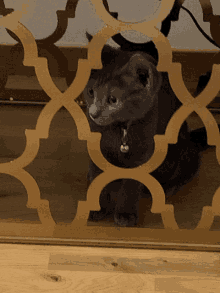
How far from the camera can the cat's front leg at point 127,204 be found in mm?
909

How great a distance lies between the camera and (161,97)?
0.90m

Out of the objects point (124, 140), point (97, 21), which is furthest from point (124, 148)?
point (97, 21)

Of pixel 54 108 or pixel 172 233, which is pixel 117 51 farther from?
pixel 172 233

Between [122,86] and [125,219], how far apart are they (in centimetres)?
43

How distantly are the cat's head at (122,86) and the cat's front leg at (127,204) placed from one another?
9.6 inches

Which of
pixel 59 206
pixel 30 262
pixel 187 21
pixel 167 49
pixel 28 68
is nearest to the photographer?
pixel 167 49

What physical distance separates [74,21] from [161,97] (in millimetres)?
908

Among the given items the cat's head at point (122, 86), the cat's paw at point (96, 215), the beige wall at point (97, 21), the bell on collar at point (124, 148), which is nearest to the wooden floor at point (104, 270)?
the cat's paw at point (96, 215)

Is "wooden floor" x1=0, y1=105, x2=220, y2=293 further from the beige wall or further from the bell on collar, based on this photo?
the beige wall

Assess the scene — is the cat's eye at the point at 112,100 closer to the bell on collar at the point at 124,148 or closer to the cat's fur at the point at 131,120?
the cat's fur at the point at 131,120

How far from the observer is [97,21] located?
5.00ft

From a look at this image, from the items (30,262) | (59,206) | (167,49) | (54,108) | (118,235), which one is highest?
(167,49)

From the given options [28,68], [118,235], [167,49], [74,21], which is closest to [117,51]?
[167,49]

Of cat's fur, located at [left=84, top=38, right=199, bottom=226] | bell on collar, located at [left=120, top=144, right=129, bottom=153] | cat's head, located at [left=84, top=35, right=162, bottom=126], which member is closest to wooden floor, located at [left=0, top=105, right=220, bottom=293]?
cat's fur, located at [left=84, top=38, right=199, bottom=226]
